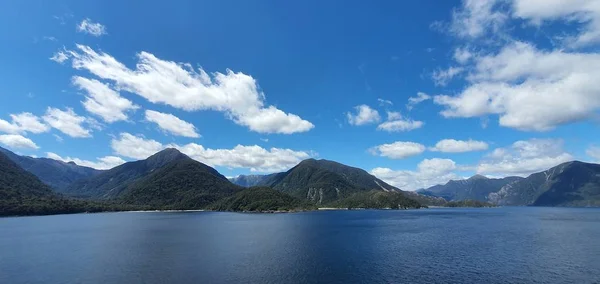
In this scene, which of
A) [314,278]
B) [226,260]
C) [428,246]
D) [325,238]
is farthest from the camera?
[325,238]

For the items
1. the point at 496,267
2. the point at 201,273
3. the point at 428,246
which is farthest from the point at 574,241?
the point at 201,273

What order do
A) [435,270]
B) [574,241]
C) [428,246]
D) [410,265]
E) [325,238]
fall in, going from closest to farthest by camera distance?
[435,270], [410,265], [428,246], [574,241], [325,238]

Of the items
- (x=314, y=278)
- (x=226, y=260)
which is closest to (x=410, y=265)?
(x=314, y=278)

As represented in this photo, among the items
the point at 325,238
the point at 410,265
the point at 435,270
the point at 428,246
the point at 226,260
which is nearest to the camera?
the point at 435,270

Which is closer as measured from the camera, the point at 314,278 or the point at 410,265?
the point at 314,278

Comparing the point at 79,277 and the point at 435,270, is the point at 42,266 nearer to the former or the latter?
the point at 79,277

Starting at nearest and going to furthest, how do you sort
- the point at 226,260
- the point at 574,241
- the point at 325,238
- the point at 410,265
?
the point at 410,265, the point at 226,260, the point at 574,241, the point at 325,238

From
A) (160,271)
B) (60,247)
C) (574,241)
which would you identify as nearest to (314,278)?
(160,271)

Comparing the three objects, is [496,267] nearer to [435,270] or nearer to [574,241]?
[435,270]

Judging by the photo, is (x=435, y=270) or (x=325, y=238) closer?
(x=435, y=270)
